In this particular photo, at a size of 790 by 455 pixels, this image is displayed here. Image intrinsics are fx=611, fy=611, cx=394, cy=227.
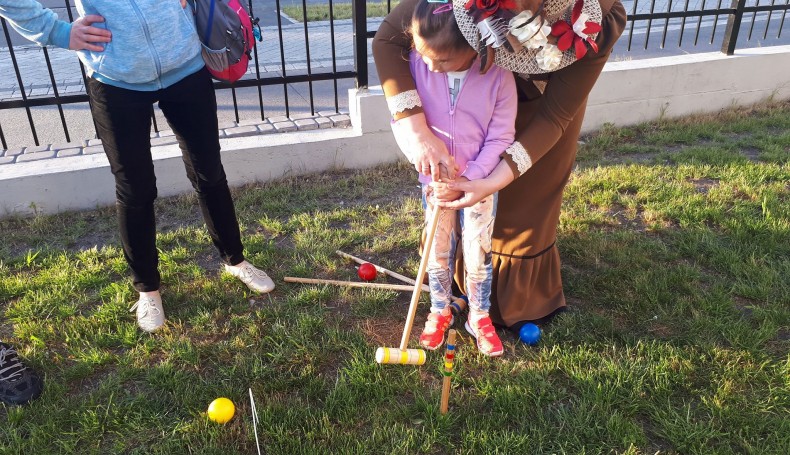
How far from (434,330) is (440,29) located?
139 cm

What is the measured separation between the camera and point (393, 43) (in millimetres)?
2592

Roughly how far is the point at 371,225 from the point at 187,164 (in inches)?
55.5

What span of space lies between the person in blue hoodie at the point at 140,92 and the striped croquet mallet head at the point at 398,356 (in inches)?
50.5

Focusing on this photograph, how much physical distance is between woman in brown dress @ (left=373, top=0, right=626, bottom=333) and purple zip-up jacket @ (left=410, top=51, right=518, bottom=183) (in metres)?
0.05

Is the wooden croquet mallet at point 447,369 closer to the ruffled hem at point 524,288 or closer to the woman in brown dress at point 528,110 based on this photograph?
the woman in brown dress at point 528,110

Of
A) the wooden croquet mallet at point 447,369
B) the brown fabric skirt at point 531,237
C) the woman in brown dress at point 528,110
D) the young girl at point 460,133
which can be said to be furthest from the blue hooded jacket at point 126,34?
the wooden croquet mallet at point 447,369

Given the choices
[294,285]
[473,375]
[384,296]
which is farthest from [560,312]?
[294,285]

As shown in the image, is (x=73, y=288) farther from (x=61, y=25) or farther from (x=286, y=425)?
(x=286, y=425)

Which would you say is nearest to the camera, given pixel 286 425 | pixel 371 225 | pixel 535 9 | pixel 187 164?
pixel 535 9

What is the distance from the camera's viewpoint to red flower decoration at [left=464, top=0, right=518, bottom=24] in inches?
83.2

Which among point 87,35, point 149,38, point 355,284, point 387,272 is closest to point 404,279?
point 387,272

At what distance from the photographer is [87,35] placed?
247cm

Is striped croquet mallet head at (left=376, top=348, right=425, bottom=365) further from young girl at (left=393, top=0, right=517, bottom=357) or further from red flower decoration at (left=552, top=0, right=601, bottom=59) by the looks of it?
red flower decoration at (left=552, top=0, right=601, bottom=59)

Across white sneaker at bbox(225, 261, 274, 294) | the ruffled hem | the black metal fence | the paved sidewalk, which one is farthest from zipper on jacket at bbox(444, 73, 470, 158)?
the paved sidewalk
